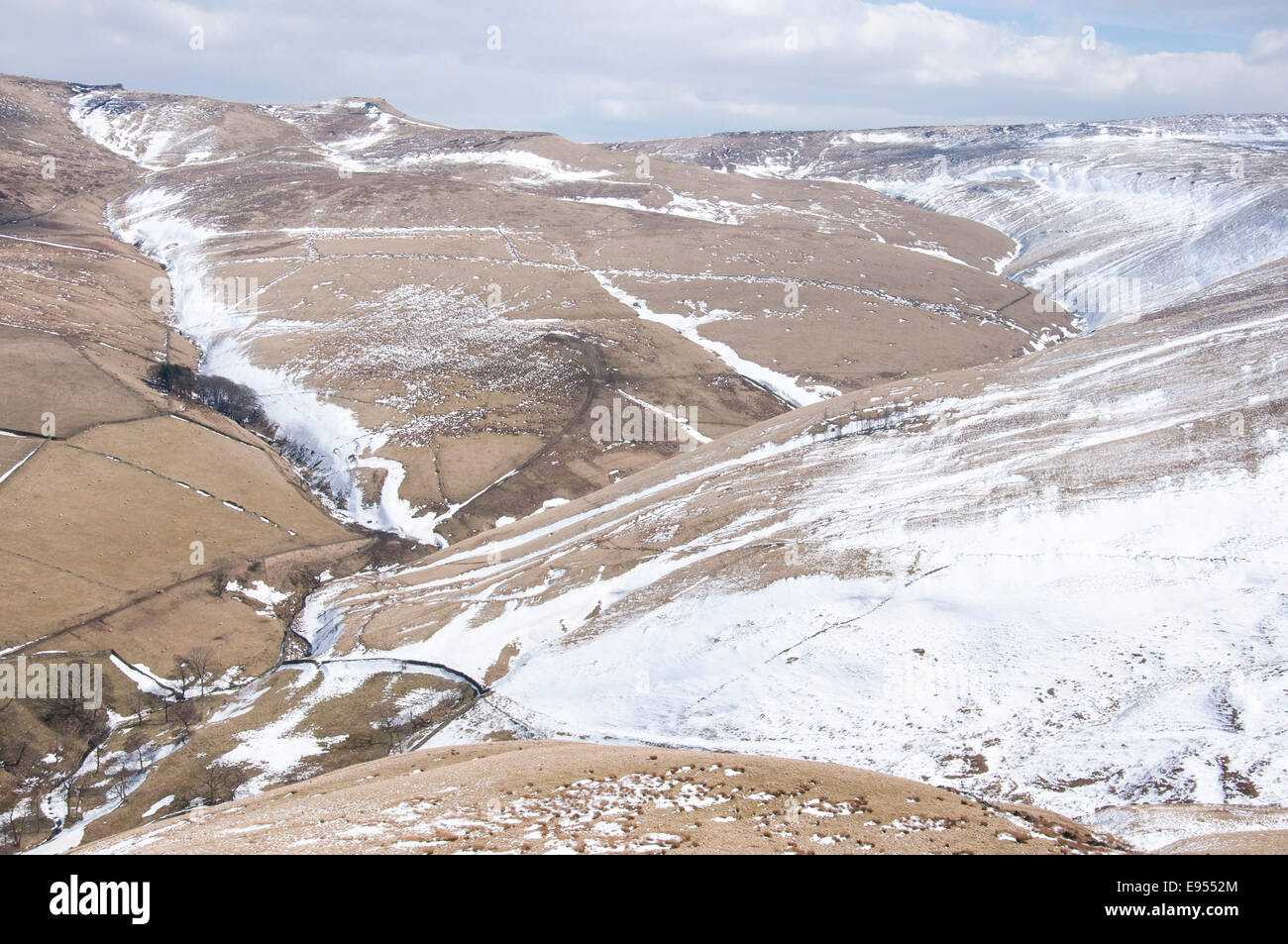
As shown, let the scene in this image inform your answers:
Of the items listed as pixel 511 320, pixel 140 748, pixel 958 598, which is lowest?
pixel 140 748

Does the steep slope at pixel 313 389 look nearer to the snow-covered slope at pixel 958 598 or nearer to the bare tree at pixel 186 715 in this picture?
the bare tree at pixel 186 715

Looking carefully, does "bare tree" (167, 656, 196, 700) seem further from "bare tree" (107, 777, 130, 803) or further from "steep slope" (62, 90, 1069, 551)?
"steep slope" (62, 90, 1069, 551)

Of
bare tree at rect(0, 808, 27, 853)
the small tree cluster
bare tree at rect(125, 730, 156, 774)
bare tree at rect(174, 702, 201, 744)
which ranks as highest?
the small tree cluster

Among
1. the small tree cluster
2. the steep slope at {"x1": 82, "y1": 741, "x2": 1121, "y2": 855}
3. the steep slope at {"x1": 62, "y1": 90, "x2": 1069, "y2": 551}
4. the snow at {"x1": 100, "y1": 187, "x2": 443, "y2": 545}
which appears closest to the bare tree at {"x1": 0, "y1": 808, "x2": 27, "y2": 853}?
the steep slope at {"x1": 82, "y1": 741, "x2": 1121, "y2": 855}

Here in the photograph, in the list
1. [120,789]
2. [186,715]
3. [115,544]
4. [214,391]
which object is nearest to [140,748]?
[186,715]

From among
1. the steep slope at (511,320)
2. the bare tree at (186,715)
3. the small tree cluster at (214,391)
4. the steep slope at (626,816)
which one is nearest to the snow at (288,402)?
the steep slope at (511,320)

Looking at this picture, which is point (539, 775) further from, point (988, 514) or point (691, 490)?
point (691, 490)

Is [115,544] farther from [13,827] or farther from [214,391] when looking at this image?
[214,391]
